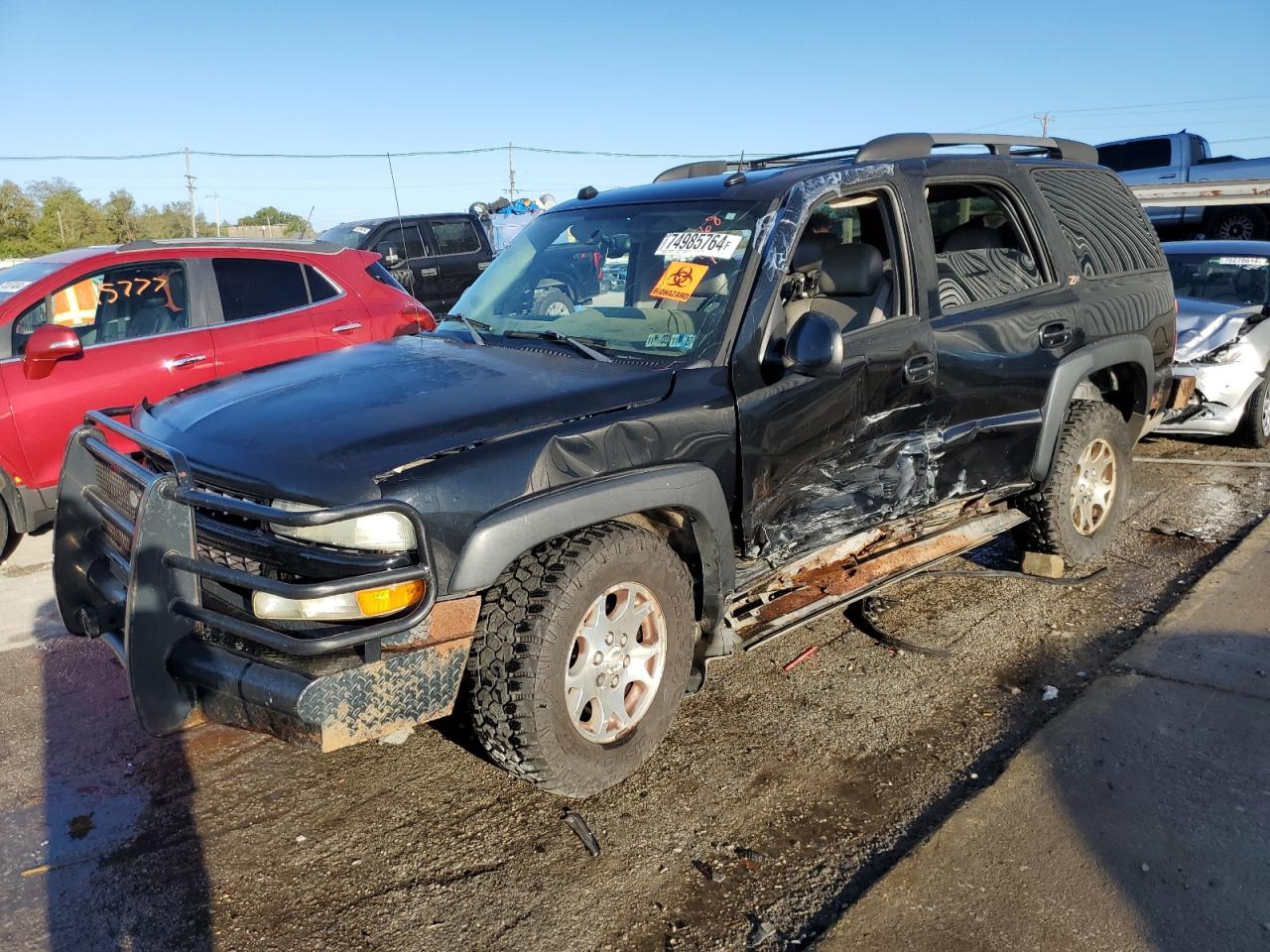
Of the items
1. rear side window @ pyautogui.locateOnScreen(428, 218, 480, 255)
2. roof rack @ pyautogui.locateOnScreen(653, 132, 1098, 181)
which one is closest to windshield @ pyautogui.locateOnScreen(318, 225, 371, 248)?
rear side window @ pyautogui.locateOnScreen(428, 218, 480, 255)

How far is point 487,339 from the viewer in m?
4.07

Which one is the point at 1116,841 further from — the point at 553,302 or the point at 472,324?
the point at 472,324

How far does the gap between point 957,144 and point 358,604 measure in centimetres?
349

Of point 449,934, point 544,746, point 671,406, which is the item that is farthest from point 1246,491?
point 449,934

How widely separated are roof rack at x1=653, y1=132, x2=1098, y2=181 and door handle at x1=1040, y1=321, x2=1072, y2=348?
36.2 inches

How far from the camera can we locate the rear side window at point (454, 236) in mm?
14664

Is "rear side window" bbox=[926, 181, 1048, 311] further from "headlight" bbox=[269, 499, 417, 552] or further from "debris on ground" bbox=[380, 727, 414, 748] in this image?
"debris on ground" bbox=[380, 727, 414, 748]

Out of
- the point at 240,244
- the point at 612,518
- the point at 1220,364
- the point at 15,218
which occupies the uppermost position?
the point at 15,218

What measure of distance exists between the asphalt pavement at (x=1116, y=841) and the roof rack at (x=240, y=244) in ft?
18.8

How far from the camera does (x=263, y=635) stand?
2768 millimetres

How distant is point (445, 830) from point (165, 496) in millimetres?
1318

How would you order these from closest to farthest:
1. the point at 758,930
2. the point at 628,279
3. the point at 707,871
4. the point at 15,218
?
the point at 758,930 < the point at 707,871 < the point at 628,279 < the point at 15,218

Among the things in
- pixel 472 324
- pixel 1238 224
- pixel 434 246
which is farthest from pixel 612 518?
pixel 1238 224

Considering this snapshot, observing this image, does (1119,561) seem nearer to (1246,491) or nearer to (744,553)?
(1246,491)
